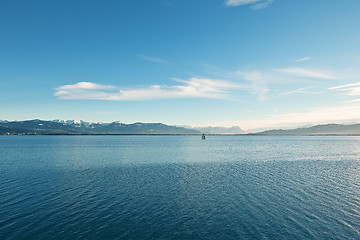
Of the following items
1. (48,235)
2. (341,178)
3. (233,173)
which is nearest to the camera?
(48,235)

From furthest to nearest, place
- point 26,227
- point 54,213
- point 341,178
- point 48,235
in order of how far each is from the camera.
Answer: point 341,178 → point 54,213 → point 26,227 → point 48,235

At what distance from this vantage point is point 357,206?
3241cm

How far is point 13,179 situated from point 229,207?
157ft

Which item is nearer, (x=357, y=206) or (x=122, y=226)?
(x=122, y=226)

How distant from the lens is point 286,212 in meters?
29.6

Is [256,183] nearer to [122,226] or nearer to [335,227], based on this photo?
[335,227]

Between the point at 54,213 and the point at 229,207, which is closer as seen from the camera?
the point at 54,213

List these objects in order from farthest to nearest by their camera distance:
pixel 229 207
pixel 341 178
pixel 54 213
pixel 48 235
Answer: pixel 341 178 < pixel 229 207 < pixel 54 213 < pixel 48 235

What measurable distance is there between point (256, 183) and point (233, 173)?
11597 millimetres

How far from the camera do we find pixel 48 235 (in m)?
22.5

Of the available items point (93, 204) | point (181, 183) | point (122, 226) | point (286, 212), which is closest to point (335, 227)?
point (286, 212)

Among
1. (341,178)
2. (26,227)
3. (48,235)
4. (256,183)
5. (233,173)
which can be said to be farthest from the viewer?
(233,173)

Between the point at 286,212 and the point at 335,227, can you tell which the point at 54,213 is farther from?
the point at 335,227

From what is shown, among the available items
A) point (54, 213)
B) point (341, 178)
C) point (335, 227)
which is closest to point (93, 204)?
point (54, 213)
